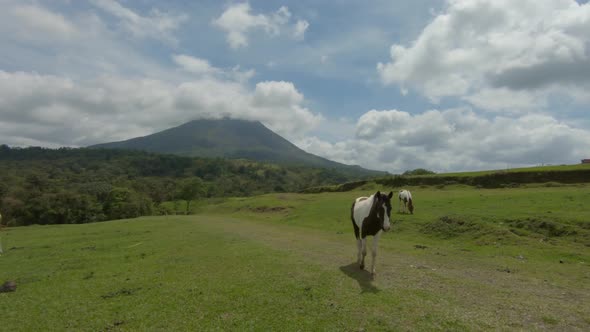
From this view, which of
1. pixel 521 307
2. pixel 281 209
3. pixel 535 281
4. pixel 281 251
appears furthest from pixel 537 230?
pixel 281 209

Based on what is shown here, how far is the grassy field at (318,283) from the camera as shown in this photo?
7777 mm

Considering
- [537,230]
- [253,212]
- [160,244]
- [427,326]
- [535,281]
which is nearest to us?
[427,326]

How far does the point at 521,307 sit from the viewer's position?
8188 millimetres

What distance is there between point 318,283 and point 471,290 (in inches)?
187

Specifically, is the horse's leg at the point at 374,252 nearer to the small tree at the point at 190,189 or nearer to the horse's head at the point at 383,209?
the horse's head at the point at 383,209

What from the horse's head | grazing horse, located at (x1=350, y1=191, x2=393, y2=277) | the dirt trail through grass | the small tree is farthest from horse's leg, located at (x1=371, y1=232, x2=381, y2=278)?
the small tree

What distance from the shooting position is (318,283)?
401 inches

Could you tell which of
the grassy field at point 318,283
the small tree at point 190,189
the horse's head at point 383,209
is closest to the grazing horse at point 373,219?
the horse's head at point 383,209

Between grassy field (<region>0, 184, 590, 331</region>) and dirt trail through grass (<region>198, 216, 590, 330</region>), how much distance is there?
1.9 inches

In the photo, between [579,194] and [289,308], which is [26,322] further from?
[579,194]

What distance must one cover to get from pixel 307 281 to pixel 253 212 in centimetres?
4371

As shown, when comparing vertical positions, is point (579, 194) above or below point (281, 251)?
above

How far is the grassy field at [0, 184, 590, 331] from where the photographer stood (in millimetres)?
7777

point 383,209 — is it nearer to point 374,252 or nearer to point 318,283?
point 374,252
